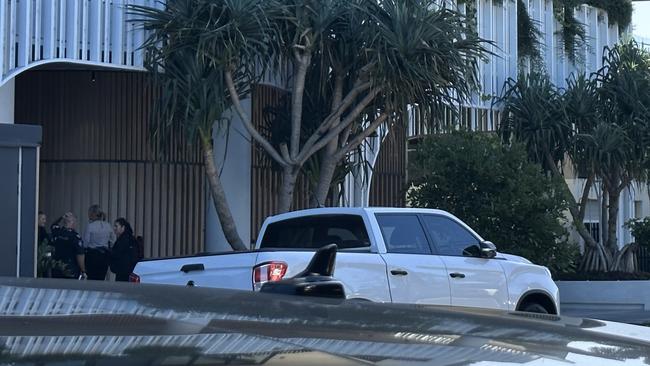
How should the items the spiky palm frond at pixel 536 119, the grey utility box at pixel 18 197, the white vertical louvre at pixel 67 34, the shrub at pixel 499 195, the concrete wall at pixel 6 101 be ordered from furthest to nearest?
the spiky palm frond at pixel 536 119 → the shrub at pixel 499 195 → the concrete wall at pixel 6 101 → the white vertical louvre at pixel 67 34 → the grey utility box at pixel 18 197

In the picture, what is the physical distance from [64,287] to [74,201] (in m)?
16.6

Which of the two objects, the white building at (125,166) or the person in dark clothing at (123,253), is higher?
the white building at (125,166)

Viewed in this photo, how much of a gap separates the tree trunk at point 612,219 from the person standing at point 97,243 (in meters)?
9.93

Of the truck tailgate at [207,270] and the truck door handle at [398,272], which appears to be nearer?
the truck tailgate at [207,270]

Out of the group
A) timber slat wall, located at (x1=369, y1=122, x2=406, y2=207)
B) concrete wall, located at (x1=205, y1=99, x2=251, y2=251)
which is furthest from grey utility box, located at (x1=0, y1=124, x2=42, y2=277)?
timber slat wall, located at (x1=369, y1=122, x2=406, y2=207)

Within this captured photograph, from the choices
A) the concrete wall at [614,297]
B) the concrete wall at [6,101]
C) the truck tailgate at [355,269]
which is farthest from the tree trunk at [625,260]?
the concrete wall at [6,101]

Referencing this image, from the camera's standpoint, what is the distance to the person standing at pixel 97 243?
54.0ft

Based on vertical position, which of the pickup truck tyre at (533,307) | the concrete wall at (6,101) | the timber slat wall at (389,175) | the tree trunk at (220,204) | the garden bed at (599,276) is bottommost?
the garden bed at (599,276)

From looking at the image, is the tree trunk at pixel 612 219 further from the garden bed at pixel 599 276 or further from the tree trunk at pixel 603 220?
the garden bed at pixel 599 276

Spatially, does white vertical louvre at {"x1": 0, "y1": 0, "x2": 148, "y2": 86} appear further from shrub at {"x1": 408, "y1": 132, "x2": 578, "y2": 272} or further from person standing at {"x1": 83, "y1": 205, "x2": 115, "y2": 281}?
shrub at {"x1": 408, "y1": 132, "x2": 578, "y2": 272}

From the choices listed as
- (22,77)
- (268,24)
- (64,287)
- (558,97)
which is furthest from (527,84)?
(64,287)

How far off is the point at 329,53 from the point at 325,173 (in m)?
1.79

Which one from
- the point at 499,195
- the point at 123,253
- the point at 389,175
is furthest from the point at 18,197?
the point at 389,175

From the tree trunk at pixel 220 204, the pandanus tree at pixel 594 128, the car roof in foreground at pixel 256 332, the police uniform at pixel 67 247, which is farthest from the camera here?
the pandanus tree at pixel 594 128
